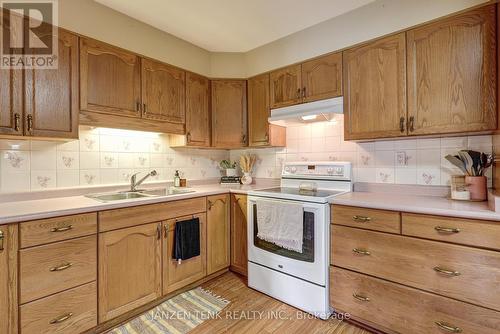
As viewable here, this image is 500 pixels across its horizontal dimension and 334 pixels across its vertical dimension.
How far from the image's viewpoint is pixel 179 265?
6.53 ft

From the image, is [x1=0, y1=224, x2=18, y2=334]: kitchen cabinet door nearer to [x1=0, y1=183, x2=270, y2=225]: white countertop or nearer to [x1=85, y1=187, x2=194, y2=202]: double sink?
[x1=0, y1=183, x2=270, y2=225]: white countertop

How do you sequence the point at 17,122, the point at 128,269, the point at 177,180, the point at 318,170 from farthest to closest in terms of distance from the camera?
the point at 177,180 < the point at 318,170 < the point at 128,269 < the point at 17,122

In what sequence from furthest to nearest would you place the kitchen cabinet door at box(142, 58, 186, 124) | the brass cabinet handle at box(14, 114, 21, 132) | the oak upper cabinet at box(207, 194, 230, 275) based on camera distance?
1. the oak upper cabinet at box(207, 194, 230, 275)
2. the kitchen cabinet door at box(142, 58, 186, 124)
3. the brass cabinet handle at box(14, 114, 21, 132)

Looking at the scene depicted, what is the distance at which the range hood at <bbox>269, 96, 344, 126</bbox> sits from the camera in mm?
1971

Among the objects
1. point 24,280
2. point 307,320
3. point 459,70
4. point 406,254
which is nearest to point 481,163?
point 459,70

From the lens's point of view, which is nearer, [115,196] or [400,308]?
[400,308]

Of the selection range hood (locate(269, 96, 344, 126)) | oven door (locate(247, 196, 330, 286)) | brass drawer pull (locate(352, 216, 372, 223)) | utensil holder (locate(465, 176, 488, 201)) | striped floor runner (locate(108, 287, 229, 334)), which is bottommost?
striped floor runner (locate(108, 287, 229, 334))

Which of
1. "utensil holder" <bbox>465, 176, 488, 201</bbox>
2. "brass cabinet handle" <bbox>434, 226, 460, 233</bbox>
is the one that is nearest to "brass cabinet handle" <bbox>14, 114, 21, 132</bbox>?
"brass cabinet handle" <bbox>434, 226, 460, 233</bbox>

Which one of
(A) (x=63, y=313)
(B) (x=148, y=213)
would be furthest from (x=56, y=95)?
(A) (x=63, y=313)

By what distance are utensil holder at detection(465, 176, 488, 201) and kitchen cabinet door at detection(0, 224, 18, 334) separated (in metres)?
2.64

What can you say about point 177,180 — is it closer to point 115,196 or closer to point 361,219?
point 115,196

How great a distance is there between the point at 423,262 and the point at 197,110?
7.26ft

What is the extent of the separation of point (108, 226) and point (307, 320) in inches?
59.6

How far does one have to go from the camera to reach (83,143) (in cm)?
197
